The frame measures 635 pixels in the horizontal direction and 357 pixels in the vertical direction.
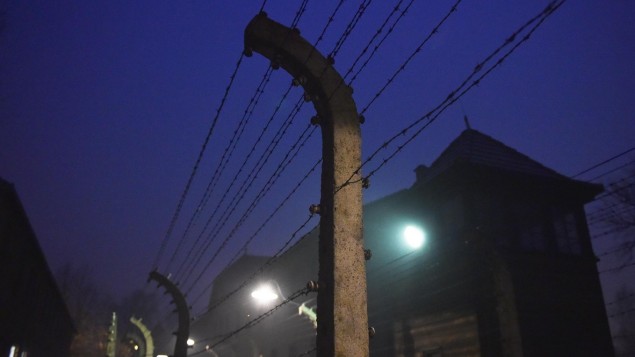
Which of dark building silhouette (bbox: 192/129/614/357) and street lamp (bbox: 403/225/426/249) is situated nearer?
dark building silhouette (bbox: 192/129/614/357)

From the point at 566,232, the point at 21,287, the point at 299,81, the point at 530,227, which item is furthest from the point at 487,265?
the point at 21,287

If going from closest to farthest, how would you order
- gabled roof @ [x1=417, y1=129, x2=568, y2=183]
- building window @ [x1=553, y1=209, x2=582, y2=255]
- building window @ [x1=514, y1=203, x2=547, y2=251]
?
1. building window @ [x1=514, y1=203, x2=547, y2=251]
2. building window @ [x1=553, y1=209, x2=582, y2=255]
3. gabled roof @ [x1=417, y1=129, x2=568, y2=183]

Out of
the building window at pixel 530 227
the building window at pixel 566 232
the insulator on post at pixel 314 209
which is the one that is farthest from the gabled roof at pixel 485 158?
the insulator on post at pixel 314 209

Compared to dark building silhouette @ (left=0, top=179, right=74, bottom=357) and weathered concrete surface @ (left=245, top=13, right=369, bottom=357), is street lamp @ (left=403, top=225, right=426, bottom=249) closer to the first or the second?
weathered concrete surface @ (left=245, top=13, right=369, bottom=357)

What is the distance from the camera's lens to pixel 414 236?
16.3 metres

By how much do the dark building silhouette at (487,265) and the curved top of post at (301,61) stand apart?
923cm

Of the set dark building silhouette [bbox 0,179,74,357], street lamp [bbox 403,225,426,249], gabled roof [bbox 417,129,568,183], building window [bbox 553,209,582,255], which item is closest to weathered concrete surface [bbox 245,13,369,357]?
gabled roof [bbox 417,129,568,183]

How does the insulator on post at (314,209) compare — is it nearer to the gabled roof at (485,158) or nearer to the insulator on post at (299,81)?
the insulator on post at (299,81)

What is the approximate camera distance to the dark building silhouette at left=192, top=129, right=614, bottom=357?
12461mm

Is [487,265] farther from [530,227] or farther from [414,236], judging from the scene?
[414,236]

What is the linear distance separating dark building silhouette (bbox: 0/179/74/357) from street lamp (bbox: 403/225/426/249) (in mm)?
16455

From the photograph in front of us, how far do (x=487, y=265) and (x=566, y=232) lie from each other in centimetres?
432

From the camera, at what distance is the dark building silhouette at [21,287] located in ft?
60.5

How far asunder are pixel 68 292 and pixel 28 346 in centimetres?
4701
